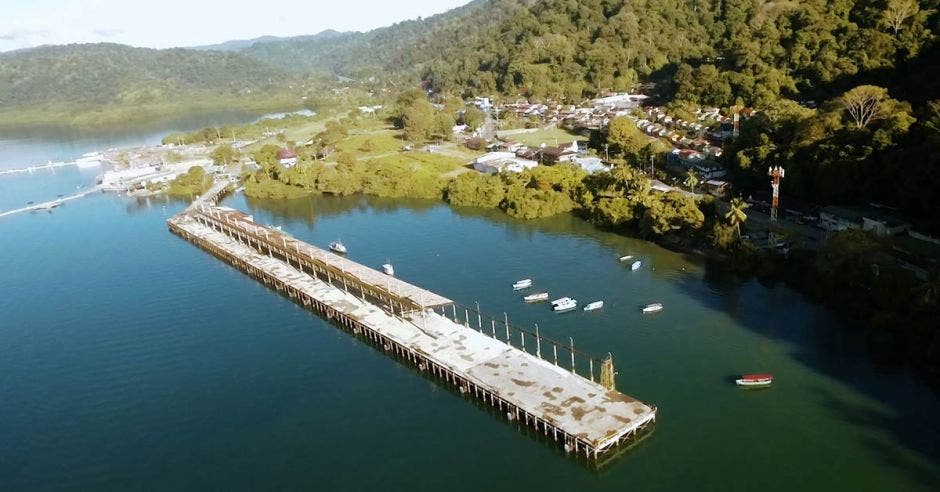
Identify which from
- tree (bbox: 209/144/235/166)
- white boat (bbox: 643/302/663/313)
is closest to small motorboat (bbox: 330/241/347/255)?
white boat (bbox: 643/302/663/313)

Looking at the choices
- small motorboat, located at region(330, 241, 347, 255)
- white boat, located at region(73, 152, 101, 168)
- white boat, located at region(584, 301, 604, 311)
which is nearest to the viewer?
white boat, located at region(584, 301, 604, 311)

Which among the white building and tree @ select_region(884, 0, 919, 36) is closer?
the white building

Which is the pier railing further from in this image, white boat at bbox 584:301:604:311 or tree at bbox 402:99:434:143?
tree at bbox 402:99:434:143

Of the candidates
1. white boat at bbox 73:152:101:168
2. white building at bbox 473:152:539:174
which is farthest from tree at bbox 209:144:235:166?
white building at bbox 473:152:539:174

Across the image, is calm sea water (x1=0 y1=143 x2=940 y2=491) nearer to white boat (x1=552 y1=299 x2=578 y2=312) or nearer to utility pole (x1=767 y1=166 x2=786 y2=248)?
white boat (x1=552 y1=299 x2=578 y2=312)

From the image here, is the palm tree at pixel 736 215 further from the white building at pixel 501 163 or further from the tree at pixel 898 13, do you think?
the tree at pixel 898 13

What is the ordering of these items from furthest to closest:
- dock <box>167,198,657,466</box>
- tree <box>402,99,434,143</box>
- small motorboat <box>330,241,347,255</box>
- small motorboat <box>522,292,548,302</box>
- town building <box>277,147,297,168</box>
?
tree <box>402,99,434,143</box>
town building <box>277,147,297,168</box>
small motorboat <box>330,241,347,255</box>
small motorboat <box>522,292,548,302</box>
dock <box>167,198,657,466</box>

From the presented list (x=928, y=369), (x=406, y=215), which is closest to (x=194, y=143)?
(x=406, y=215)

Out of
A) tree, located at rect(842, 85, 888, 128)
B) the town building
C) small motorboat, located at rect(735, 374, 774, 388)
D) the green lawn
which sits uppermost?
tree, located at rect(842, 85, 888, 128)

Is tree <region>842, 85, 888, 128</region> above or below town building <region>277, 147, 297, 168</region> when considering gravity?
above
